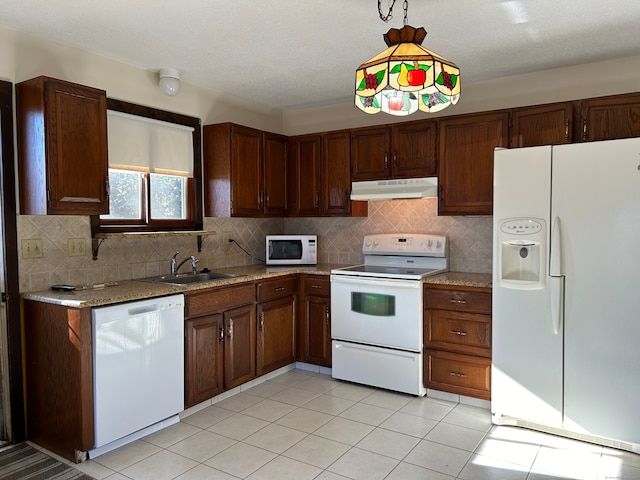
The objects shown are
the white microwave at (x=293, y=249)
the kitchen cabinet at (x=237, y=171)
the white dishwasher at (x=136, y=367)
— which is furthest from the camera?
the white microwave at (x=293, y=249)

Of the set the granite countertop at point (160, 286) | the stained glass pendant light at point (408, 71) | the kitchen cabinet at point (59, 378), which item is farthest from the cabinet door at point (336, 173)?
the kitchen cabinet at point (59, 378)

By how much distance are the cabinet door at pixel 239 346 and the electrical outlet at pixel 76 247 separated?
1029 millimetres

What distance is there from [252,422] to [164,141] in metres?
2.16

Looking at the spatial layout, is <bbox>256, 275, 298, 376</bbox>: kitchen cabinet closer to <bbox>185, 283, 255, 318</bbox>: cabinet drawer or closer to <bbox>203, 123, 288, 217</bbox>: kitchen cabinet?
<bbox>185, 283, 255, 318</bbox>: cabinet drawer

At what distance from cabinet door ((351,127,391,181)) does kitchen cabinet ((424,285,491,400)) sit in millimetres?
1121

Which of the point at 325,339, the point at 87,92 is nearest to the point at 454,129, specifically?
the point at 325,339

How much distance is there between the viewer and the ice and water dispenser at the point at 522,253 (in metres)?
2.89

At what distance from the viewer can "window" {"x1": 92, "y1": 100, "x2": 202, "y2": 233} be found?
10.9 feet

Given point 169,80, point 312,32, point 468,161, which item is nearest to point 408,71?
point 312,32

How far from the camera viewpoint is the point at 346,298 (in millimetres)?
3811

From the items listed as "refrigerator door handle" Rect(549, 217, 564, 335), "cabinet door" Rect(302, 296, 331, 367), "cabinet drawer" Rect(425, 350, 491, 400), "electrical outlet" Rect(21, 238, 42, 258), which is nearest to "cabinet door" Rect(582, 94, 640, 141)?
"refrigerator door handle" Rect(549, 217, 564, 335)

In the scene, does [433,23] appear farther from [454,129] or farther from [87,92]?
[87,92]

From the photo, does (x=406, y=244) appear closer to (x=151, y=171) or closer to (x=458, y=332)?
(x=458, y=332)

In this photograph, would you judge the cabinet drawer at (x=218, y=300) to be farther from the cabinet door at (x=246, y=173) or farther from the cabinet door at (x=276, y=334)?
the cabinet door at (x=246, y=173)
